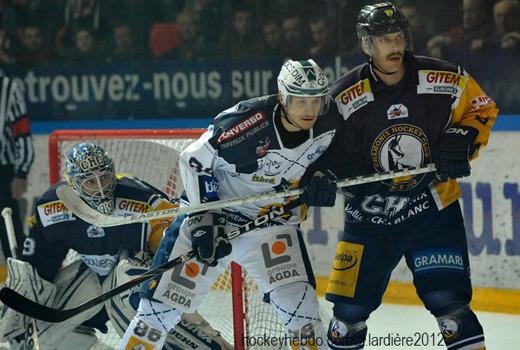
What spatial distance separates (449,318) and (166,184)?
186 centimetres

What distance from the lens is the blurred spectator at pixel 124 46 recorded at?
7.15 meters

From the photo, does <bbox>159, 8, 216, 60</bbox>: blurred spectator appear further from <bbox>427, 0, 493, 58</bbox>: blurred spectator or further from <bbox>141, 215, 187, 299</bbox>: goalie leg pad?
<bbox>141, 215, 187, 299</bbox>: goalie leg pad

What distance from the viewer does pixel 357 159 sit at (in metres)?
4.20

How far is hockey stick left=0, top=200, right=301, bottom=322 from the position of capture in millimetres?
4203

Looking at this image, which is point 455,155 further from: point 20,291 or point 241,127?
point 20,291

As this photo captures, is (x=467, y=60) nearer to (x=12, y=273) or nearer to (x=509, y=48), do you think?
(x=509, y=48)

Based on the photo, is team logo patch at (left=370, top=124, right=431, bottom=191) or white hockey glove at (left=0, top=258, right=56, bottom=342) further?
white hockey glove at (left=0, top=258, right=56, bottom=342)

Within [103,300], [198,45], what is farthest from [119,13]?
[103,300]

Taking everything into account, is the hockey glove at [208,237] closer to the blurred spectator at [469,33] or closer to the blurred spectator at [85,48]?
the blurred spectator at [469,33]

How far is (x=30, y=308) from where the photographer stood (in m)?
4.56

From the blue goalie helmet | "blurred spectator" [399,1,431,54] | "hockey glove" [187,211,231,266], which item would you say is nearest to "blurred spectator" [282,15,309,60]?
"blurred spectator" [399,1,431,54]

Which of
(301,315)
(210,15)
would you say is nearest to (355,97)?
(301,315)

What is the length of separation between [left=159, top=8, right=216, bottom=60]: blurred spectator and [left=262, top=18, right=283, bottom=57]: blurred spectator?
0.34 m

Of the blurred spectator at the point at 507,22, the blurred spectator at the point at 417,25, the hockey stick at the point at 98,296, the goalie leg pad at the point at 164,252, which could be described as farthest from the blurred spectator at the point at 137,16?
the goalie leg pad at the point at 164,252
